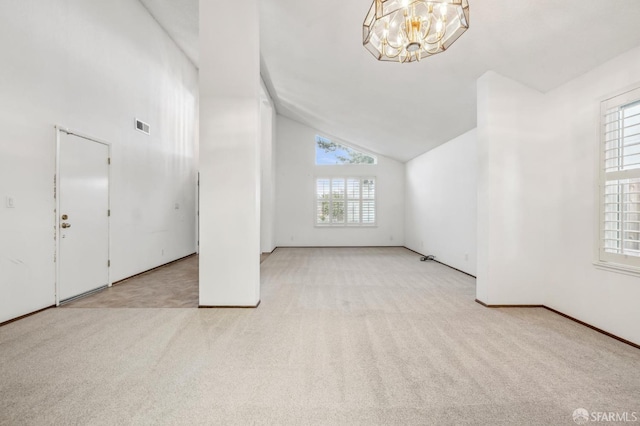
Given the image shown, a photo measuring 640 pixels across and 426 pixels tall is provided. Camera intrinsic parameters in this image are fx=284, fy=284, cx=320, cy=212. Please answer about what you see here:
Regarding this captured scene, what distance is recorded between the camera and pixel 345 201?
914 cm

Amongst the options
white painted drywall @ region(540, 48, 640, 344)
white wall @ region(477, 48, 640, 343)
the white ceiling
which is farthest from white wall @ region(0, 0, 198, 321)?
white painted drywall @ region(540, 48, 640, 344)

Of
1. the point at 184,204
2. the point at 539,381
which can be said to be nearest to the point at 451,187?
the point at 539,381

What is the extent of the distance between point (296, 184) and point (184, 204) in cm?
347

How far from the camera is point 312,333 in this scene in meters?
2.63

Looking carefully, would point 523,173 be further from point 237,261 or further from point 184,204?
point 184,204

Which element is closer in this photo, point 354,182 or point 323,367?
point 323,367

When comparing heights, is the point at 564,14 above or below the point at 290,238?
above

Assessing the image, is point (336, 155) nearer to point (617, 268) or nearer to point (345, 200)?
point (345, 200)

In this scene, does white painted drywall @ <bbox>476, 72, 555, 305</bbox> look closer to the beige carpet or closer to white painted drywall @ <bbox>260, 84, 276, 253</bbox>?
the beige carpet

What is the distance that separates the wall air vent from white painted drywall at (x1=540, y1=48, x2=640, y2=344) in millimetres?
5989

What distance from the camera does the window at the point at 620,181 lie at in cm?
245

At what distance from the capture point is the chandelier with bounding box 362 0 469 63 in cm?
172

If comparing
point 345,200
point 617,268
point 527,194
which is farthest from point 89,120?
point 345,200

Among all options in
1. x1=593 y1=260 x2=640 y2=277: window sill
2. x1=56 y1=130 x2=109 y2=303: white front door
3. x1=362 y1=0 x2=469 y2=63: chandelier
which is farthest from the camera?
x1=56 y1=130 x2=109 y2=303: white front door
